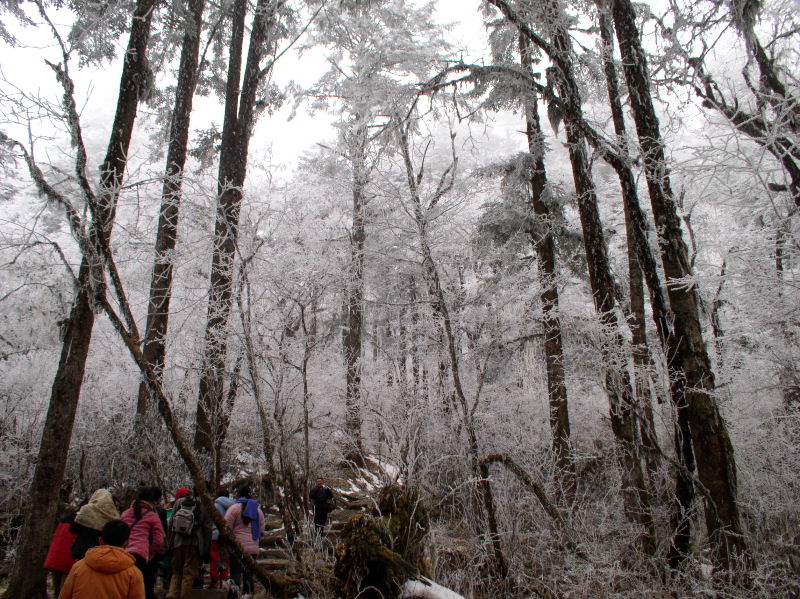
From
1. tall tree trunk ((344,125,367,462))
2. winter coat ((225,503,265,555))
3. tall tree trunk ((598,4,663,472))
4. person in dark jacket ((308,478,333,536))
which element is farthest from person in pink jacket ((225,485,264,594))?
tall tree trunk ((598,4,663,472))

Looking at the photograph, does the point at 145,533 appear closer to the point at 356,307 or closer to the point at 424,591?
the point at 424,591

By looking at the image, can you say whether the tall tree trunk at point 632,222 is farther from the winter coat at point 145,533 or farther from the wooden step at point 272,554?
the winter coat at point 145,533

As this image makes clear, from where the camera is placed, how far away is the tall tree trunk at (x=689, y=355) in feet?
16.8

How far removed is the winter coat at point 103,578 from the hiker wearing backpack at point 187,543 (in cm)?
218

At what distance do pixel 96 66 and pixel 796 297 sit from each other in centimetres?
1069

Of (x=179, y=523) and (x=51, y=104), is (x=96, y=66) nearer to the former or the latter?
(x=51, y=104)

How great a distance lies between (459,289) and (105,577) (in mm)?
6084

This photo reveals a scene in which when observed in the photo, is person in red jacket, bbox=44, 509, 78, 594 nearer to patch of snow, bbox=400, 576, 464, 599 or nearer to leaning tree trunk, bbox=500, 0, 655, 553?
patch of snow, bbox=400, 576, 464, 599

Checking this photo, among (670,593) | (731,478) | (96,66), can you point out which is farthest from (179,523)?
(96,66)

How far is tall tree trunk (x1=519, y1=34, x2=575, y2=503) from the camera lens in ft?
31.3

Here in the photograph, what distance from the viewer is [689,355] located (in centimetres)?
546

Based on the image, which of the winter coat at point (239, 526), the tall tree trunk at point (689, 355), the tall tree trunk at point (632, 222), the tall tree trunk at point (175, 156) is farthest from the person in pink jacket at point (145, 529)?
the tall tree trunk at point (689, 355)

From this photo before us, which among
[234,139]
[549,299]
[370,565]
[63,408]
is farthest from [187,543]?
[549,299]

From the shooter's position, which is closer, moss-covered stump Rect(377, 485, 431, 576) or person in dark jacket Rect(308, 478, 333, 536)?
moss-covered stump Rect(377, 485, 431, 576)
